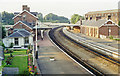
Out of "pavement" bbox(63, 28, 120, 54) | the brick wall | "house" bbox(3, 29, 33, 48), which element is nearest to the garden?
"house" bbox(3, 29, 33, 48)

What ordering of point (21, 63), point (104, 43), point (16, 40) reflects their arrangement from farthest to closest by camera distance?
point (104, 43)
point (16, 40)
point (21, 63)

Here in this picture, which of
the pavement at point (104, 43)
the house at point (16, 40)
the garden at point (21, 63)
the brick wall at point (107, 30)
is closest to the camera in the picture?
the garden at point (21, 63)

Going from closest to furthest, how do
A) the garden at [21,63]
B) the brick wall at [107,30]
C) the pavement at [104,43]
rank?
Result: the garden at [21,63], the pavement at [104,43], the brick wall at [107,30]

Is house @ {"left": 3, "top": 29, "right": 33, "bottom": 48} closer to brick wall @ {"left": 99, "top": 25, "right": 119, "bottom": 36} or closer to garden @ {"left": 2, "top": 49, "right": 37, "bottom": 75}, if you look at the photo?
garden @ {"left": 2, "top": 49, "right": 37, "bottom": 75}

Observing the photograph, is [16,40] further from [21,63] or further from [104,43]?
[104,43]

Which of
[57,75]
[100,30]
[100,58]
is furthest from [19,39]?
[100,30]

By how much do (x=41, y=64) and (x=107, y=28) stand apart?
3658cm

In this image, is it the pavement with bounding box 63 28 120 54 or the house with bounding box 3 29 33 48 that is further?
the house with bounding box 3 29 33 48

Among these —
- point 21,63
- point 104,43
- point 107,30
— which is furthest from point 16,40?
point 107,30

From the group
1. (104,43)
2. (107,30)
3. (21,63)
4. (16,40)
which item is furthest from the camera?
(107,30)

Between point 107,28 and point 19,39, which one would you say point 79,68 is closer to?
point 19,39

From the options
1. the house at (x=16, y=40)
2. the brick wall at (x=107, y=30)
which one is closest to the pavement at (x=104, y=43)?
the brick wall at (x=107, y=30)

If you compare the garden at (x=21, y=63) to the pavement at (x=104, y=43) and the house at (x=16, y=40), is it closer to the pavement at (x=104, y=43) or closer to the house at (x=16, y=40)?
the house at (x=16, y=40)

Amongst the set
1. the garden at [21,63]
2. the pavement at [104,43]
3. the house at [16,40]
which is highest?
the house at [16,40]
